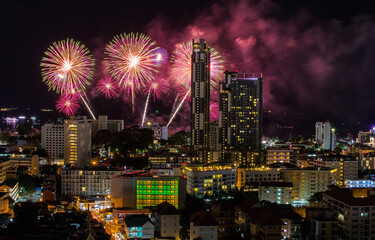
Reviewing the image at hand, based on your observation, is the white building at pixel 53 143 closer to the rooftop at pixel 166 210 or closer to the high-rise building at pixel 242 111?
the high-rise building at pixel 242 111

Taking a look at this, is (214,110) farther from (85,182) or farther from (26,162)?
(85,182)

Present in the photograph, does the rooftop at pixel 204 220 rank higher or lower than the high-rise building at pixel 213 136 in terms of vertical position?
lower

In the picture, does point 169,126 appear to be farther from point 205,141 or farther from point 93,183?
point 93,183

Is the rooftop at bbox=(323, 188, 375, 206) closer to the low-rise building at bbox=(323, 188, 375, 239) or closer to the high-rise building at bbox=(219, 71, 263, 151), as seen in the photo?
the low-rise building at bbox=(323, 188, 375, 239)

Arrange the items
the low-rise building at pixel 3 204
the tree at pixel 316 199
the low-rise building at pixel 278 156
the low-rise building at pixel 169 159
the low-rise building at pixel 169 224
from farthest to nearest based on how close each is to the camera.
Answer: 1. the low-rise building at pixel 278 156
2. the low-rise building at pixel 169 159
3. the tree at pixel 316 199
4. the low-rise building at pixel 3 204
5. the low-rise building at pixel 169 224

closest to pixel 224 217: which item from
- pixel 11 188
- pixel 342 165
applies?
pixel 11 188

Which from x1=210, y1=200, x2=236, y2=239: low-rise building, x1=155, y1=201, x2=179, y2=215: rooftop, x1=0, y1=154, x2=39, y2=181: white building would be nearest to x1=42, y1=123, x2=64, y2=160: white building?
x1=0, y1=154, x2=39, y2=181: white building

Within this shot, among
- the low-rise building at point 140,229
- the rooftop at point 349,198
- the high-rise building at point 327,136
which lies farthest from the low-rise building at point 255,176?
the high-rise building at point 327,136
